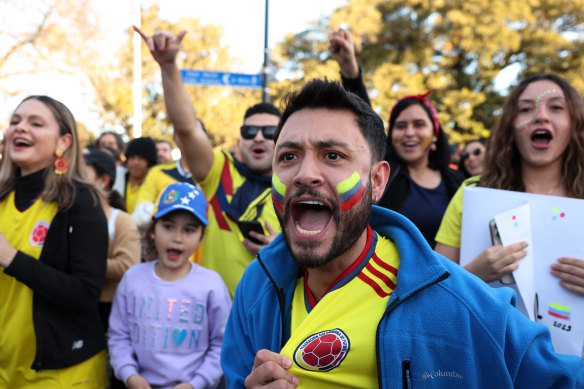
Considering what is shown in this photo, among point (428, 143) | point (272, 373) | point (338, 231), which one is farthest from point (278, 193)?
point (428, 143)

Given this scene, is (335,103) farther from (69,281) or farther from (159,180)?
(159,180)

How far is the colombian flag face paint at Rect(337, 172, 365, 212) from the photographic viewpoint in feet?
5.45

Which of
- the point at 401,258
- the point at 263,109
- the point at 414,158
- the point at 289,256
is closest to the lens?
the point at 401,258

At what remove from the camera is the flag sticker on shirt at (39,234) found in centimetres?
261

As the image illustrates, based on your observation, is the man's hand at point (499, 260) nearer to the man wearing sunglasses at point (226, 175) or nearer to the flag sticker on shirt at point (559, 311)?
the flag sticker on shirt at point (559, 311)

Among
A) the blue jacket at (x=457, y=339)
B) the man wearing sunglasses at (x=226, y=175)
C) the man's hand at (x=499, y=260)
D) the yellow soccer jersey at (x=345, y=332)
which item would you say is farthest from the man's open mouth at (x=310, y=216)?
the man wearing sunglasses at (x=226, y=175)

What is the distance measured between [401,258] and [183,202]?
1779 mm

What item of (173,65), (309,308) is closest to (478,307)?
(309,308)

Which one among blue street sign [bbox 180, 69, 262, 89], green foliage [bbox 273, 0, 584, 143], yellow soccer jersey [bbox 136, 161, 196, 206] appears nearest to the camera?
yellow soccer jersey [bbox 136, 161, 196, 206]

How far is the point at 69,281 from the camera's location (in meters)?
2.54

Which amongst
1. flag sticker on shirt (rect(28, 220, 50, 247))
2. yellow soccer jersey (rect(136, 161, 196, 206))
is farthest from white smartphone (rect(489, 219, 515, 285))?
yellow soccer jersey (rect(136, 161, 196, 206))

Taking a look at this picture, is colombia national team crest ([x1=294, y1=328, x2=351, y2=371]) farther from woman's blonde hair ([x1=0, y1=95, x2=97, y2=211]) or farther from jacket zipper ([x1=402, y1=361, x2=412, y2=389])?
woman's blonde hair ([x1=0, y1=95, x2=97, y2=211])

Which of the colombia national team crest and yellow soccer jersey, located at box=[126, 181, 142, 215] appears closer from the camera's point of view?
the colombia national team crest

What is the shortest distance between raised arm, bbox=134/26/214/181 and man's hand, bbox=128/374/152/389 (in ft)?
4.59
